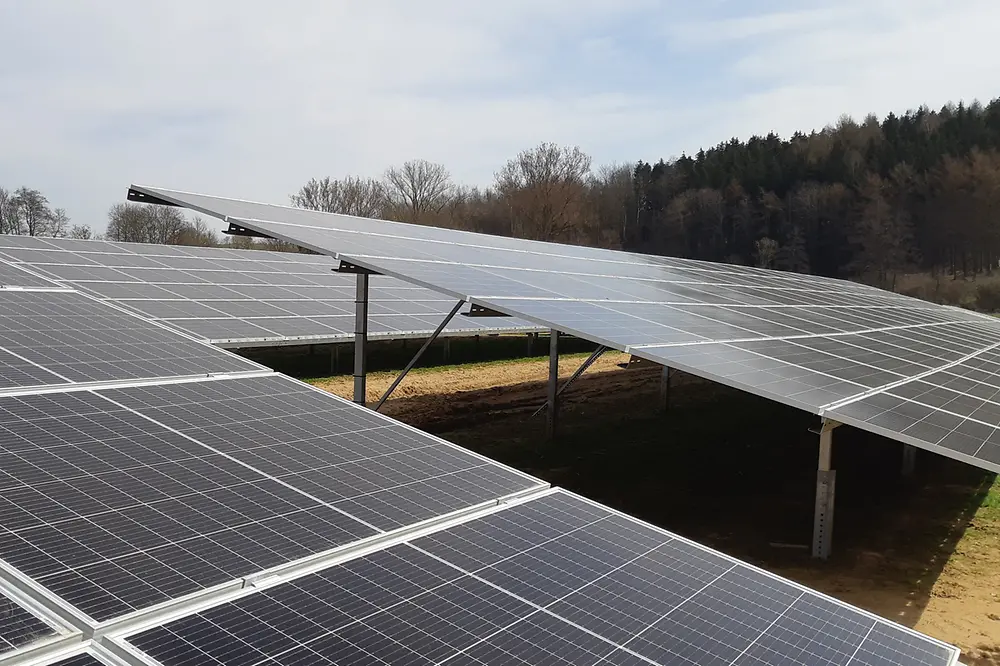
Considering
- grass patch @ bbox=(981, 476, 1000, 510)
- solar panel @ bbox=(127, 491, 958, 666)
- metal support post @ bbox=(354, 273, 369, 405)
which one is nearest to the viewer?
solar panel @ bbox=(127, 491, 958, 666)

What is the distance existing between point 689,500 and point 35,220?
276 feet

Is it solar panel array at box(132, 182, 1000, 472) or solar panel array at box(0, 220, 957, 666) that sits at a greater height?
solar panel array at box(132, 182, 1000, 472)

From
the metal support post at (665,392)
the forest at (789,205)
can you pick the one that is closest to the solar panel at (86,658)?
the metal support post at (665,392)

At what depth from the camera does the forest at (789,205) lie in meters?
84.7

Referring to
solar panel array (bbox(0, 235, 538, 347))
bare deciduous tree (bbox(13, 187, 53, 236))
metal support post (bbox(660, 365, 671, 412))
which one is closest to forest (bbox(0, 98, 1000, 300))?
bare deciduous tree (bbox(13, 187, 53, 236))

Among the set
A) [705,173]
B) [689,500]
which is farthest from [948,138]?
[689,500]

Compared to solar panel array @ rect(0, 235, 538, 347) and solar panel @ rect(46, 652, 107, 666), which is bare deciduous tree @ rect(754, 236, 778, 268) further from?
solar panel @ rect(46, 652, 107, 666)

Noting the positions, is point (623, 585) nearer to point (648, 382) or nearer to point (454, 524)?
point (454, 524)

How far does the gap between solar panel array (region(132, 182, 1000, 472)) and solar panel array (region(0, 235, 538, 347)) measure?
16.6 feet

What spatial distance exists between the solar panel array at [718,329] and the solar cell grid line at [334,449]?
3.90m

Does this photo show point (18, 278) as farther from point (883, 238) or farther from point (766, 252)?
point (883, 238)

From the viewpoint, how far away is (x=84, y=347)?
9.59 m

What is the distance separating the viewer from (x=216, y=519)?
566 centimetres

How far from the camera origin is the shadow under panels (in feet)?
15.9
